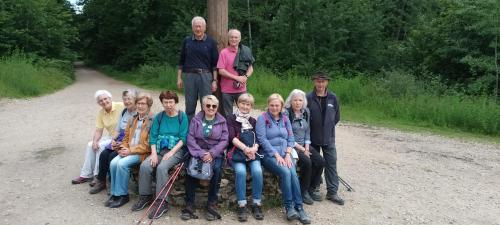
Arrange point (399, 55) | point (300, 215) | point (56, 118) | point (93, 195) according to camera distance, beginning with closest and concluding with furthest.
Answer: point (300, 215), point (93, 195), point (56, 118), point (399, 55)

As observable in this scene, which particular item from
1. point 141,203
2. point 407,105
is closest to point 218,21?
point 141,203

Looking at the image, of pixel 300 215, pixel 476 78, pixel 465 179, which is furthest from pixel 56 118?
pixel 476 78

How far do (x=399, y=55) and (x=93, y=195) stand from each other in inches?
703

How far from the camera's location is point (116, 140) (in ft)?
18.8

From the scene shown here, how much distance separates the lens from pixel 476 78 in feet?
51.1

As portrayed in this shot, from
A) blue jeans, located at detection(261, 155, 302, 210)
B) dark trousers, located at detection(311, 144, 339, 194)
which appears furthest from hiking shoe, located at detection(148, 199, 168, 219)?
dark trousers, located at detection(311, 144, 339, 194)

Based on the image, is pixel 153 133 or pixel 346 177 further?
pixel 346 177

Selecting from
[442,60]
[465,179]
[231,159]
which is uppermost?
[442,60]

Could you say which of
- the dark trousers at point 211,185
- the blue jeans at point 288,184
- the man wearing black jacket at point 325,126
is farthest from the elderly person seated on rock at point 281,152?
the dark trousers at point 211,185

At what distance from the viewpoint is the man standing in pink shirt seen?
6000 mm

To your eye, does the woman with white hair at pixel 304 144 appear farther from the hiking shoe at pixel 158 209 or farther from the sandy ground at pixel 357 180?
the hiking shoe at pixel 158 209

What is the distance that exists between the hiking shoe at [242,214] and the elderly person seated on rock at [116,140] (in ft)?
5.53

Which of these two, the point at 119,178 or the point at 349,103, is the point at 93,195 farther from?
the point at 349,103

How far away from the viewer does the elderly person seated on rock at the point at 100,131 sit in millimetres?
5922
